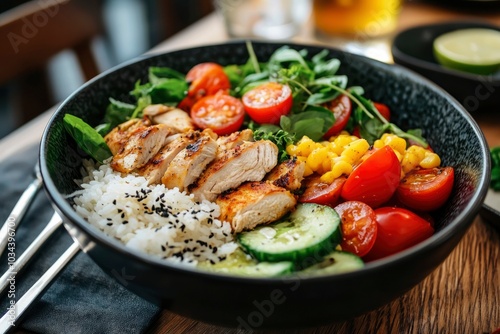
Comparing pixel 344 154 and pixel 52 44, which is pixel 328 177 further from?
pixel 52 44

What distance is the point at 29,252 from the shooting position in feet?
5.81

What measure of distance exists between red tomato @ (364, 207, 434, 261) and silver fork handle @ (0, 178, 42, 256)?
3.97 feet

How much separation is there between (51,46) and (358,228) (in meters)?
2.21

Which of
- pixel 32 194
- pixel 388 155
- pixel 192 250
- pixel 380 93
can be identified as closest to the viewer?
pixel 192 250

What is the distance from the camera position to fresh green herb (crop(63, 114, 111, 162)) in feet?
5.81

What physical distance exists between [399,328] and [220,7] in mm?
2430

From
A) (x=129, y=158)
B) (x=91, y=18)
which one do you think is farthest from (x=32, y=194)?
(x=91, y=18)

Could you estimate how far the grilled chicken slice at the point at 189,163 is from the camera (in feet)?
5.47

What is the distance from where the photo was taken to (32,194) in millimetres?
2029

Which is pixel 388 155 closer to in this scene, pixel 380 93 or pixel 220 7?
pixel 380 93

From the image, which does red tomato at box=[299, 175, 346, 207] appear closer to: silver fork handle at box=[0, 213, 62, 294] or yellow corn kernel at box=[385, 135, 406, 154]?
yellow corn kernel at box=[385, 135, 406, 154]

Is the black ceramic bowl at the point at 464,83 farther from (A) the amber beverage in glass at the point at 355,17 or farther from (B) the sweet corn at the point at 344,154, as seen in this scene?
(B) the sweet corn at the point at 344,154

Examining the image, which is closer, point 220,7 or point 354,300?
point 354,300

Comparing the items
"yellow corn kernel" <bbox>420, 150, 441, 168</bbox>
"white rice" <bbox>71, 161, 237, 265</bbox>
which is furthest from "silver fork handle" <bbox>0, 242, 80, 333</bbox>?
"yellow corn kernel" <bbox>420, 150, 441, 168</bbox>
